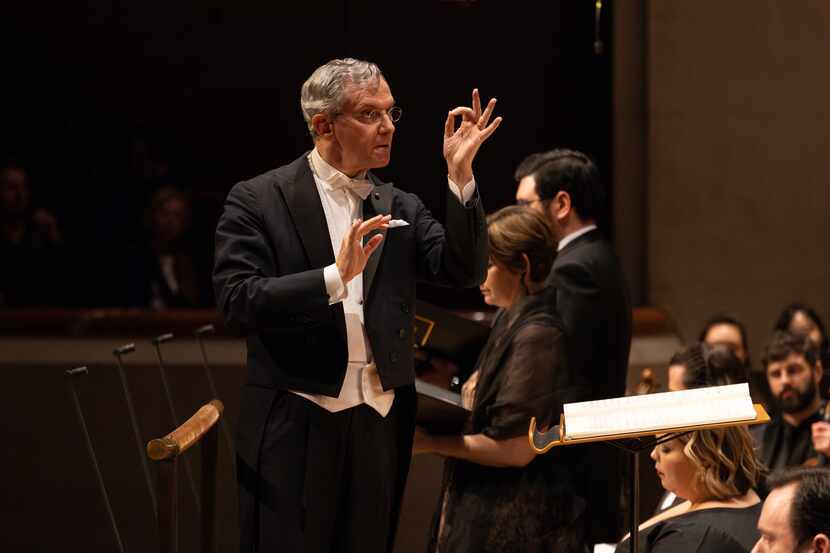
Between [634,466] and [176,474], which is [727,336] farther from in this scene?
[176,474]

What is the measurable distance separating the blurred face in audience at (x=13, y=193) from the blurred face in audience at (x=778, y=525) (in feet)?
18.5

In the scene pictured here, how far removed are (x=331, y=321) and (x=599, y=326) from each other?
1.48 metres

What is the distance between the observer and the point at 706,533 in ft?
10.6

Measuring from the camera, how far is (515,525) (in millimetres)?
3318

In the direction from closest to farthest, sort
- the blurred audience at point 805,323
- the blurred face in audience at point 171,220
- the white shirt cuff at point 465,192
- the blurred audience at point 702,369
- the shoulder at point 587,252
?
1. the white shirt cuff at point 465,192
2. the shoulder at point 587,252
3. the blurred audience at point 702,369
4. the blurred audience at point 805,323
5. the blurred face in audience at point 171,220

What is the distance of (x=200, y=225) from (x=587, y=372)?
381cm

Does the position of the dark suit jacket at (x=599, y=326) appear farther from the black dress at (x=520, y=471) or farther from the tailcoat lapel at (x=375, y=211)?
the tailcoat lapel at (x=375, y=211)

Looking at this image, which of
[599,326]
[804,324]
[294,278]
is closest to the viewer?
[294,278]

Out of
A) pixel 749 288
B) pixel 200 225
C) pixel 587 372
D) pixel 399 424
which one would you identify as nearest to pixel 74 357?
pixel 200 225

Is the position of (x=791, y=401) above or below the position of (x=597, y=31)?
below

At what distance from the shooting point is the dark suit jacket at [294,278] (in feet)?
9.12

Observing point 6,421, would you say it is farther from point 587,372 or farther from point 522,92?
point 522,92

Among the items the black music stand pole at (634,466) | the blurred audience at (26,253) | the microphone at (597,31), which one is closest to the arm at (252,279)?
the black music stand pole at (634,466)

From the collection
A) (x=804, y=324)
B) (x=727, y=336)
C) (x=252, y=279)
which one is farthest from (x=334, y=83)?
(x=804, y=324)
